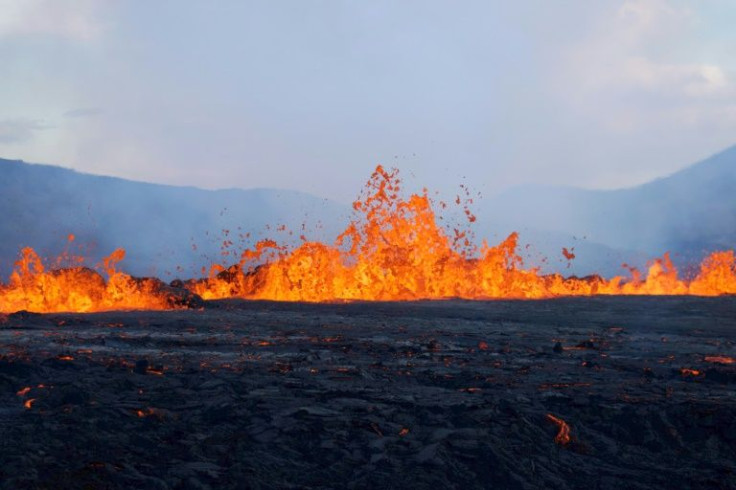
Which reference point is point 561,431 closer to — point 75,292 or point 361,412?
point 361,412

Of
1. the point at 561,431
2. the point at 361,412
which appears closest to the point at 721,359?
the point at 561,431

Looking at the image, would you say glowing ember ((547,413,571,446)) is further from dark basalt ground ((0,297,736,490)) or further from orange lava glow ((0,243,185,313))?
orange lava glow ((0,243,185,313))

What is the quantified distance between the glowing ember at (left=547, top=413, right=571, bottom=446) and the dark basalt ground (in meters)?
0.04

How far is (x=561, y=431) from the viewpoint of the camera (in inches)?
205

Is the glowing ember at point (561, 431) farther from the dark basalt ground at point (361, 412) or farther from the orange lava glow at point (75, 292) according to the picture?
the orange lava glow at point (75, 292)

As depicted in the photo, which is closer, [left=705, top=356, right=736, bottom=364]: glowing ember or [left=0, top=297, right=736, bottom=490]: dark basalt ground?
[left=0, top=297, right=736, bottom=490]: dark basalt ground

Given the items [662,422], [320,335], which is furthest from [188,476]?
[320,335]

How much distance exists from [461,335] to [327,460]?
659 cm

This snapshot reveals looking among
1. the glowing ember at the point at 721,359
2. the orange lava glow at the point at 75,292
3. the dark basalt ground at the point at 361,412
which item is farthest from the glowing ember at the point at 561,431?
the orange lava glow at the point at 75,292

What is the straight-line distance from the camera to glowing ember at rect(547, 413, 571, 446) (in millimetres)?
5078

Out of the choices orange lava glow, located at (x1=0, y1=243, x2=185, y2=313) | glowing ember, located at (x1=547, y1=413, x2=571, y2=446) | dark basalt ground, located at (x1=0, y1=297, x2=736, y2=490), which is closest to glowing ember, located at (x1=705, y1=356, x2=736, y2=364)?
dark basalt ground, located at (x1=0, y1=297, x2=736, y2=490)

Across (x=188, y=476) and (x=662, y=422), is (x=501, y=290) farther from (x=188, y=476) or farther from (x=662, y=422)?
(x=188, y=476)

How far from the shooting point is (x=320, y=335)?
35.4 ft

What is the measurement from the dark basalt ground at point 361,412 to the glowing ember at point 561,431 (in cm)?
4
